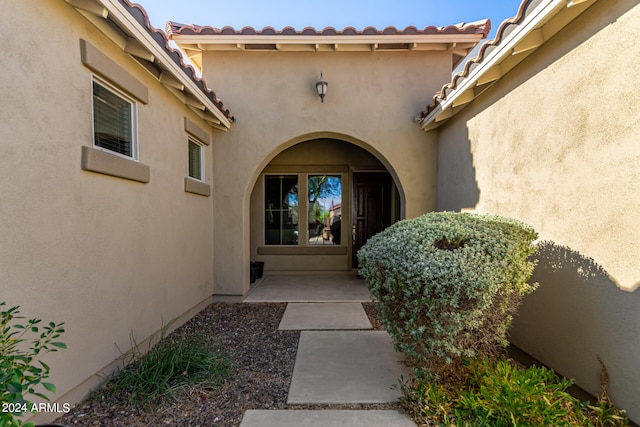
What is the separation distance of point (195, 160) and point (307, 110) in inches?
93.3

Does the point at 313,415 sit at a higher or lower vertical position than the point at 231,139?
lower

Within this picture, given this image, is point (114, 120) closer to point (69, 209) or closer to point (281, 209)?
point (69, 209)

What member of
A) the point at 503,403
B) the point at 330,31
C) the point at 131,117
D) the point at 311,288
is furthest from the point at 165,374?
the point at 330,31

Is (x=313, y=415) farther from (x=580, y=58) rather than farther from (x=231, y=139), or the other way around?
(x=231, y=139)

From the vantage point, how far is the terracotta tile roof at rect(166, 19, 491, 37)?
234 inches

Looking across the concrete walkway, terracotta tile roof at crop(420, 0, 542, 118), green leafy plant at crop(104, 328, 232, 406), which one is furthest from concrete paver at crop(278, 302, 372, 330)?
terracotta tile roof at crop(420, 0, 542, 118)

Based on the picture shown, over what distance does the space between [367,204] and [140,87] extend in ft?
21.4

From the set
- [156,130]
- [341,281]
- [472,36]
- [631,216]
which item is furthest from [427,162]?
[156,130]

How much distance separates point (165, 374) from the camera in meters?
3.16

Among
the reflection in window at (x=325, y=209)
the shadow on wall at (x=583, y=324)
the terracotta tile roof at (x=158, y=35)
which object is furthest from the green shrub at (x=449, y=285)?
the reflection in window at (x=325, y=209)

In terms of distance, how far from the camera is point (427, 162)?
6406 mm

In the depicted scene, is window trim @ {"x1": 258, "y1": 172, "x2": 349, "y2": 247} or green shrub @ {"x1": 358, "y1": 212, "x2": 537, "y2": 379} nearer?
green shrub @ {"x1": 358, "y1": 212, "x2": 537, "y2": 379}

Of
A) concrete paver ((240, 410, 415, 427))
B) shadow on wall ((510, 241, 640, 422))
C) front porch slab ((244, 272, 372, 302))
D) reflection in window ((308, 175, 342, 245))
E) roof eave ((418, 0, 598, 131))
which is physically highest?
roof eave ((418, 0, 598, 131))

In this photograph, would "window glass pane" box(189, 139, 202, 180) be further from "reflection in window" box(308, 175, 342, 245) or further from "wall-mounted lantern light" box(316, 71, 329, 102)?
"reflection in window" box(308, 175, 342, 245)
